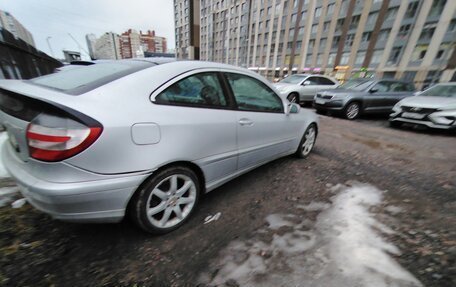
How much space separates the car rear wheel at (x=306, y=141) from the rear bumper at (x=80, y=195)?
9.35ft

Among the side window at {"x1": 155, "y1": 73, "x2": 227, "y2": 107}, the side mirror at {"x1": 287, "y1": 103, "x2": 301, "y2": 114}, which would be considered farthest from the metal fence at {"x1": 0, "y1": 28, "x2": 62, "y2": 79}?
the side mirror at {"x1": 287, "y1": 103, "x2": 301, "y2": 114}

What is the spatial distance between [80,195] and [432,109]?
7.75 m

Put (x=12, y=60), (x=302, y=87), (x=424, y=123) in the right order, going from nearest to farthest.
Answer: (x=424, y=123)
(x=12, y=60)
(x=302, y=87)

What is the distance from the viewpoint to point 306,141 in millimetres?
3781

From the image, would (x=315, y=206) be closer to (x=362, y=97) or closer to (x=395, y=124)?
(x=395, y=124)

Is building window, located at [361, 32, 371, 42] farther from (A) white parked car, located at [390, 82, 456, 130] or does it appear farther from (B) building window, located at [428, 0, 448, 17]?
(A) white parked car, located at [390, 82, 456, 130]

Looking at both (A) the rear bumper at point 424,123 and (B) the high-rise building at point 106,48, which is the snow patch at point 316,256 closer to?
(A) the rear bumper at point 424,123

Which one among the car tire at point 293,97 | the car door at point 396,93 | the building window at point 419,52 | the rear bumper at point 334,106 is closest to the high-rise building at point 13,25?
the car tire at point 293,97

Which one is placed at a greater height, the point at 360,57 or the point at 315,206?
the point at 360,57

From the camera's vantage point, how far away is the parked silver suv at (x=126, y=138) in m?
1.37

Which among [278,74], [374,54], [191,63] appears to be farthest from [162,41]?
[191,63]

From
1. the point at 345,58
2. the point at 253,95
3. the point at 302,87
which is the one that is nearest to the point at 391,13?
the point at 345,58

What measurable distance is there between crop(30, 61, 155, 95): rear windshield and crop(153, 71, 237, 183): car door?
38 centimetres

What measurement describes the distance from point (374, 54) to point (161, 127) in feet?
123
